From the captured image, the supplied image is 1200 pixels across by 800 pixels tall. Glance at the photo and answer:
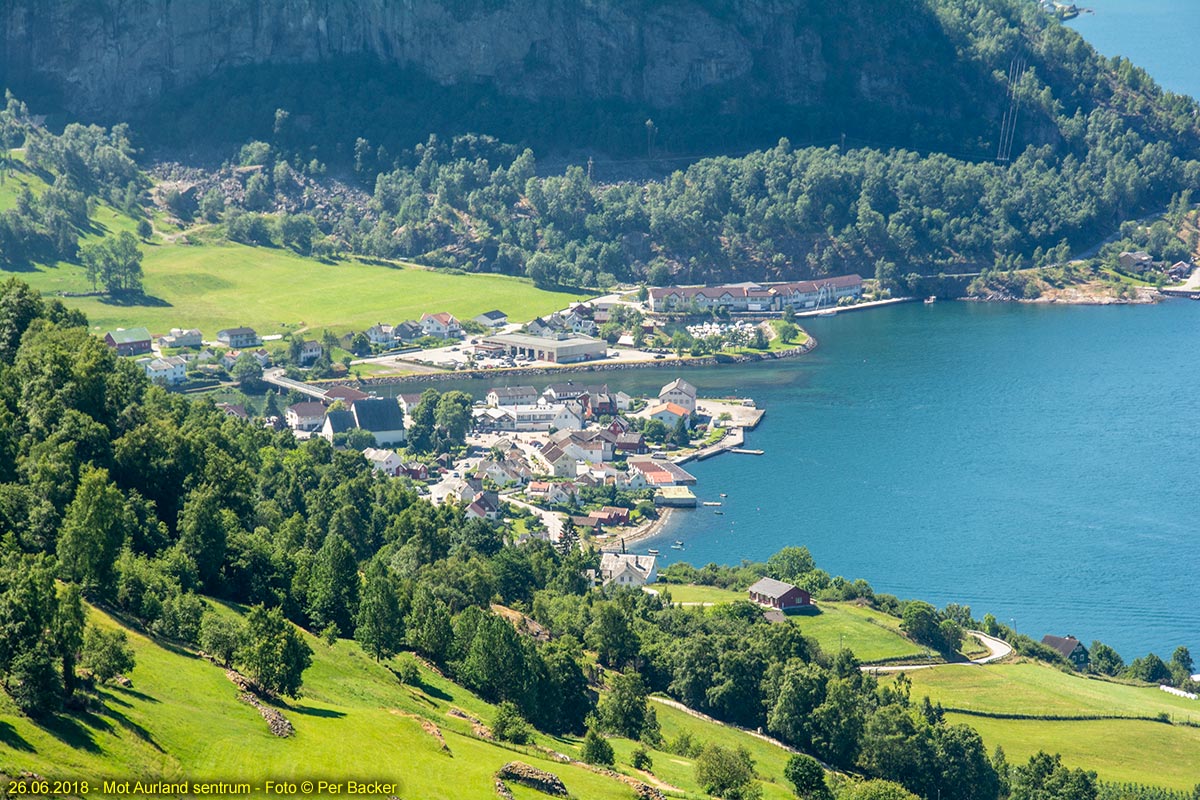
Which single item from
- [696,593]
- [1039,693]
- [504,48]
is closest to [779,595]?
[696,593]

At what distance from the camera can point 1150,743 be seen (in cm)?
5925

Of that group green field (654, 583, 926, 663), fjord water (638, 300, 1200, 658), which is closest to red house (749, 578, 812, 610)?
green field (654, 583, 926, 663)

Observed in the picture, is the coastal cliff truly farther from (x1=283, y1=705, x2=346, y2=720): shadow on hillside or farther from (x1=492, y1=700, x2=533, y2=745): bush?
(x1=283, y1=705, x2=346, y2=720): shadow on hillside

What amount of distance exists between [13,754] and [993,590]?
187 ft

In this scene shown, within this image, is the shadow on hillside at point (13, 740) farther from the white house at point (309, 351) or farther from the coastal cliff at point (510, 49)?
the coastal cliff at point (510, 49)

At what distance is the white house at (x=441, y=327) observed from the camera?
427ft

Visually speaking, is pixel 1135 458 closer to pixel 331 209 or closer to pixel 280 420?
pixel 280 420

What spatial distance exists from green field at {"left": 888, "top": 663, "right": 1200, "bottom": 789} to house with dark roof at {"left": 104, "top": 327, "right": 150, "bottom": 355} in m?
73.1

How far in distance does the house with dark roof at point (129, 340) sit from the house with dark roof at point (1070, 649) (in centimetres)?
7405

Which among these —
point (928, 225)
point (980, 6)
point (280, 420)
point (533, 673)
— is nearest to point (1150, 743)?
point (533, 673)

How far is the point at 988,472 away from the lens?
95.2 metres

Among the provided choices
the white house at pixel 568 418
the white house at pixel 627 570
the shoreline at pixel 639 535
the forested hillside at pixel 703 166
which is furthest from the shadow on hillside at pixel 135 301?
the white house at pixel 627 570

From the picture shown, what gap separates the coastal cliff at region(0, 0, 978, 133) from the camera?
7111 inches

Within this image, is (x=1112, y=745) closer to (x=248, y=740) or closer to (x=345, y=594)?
(x=345, y=594)
